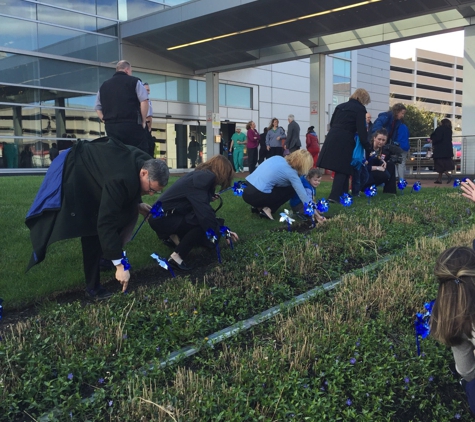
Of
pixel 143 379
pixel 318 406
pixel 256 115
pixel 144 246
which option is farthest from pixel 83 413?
pixel 256 115

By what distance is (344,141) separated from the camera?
28.2 feet

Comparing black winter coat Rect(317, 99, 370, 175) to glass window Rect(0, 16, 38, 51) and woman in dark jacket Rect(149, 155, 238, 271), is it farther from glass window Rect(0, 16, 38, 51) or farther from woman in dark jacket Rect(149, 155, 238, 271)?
glass window Rect(0, 16, 38, 51)

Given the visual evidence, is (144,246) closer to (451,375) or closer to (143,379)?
(143,379)

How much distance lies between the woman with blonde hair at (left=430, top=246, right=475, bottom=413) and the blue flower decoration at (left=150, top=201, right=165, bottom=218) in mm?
3077

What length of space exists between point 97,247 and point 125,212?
0.46m

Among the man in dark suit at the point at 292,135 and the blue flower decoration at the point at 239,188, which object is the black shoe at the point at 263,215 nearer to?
the blue flower decoration at the point at 239,188

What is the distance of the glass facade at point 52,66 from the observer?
18.0m

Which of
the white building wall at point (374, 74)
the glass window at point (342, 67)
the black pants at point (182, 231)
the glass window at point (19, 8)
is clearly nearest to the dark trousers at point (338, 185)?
the black pants at point (182, 231)

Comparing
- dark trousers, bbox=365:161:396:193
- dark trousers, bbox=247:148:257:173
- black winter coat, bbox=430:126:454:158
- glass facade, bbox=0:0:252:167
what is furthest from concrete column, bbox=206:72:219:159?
dark trousers, bbox=365:161:396:193

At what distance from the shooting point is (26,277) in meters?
4.79

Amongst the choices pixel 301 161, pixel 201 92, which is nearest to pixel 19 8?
pixel 201 92

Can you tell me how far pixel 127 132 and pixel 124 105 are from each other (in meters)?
0.32

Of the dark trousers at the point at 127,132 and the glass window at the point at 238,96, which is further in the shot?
the glass window at the point at 238,96

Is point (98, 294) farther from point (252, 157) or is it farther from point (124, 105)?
point (252, 157)
